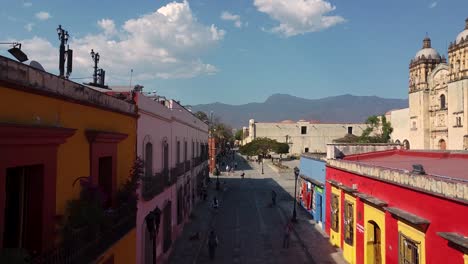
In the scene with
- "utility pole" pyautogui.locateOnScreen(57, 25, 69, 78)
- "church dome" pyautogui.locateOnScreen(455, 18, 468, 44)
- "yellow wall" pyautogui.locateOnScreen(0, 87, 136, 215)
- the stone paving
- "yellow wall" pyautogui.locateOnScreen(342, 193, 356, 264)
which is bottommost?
the stone paving

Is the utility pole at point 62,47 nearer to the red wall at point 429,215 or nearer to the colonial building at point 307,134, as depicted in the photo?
the red wall at point 429,215

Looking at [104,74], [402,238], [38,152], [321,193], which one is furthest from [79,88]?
[321,193]

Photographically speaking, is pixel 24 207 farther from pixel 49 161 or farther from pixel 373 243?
pixel 373 243

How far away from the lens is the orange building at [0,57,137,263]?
17.4 ft

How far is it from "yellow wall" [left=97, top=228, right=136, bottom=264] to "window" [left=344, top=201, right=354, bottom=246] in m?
7.78

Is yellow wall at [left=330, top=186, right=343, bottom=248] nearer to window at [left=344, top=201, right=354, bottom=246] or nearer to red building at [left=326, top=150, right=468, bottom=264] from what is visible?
red building at [left=326, top=150, right=468, bottom=264]

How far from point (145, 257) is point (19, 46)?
6.72 metres

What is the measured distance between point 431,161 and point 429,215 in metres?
5.51

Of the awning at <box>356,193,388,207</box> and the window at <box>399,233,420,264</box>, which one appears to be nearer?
the window at <box>399,233,420,264</box>

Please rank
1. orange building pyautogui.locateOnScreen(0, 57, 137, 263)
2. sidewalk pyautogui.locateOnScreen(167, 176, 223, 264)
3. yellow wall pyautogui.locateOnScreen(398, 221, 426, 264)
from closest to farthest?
orange building pyautogui.locateOnScreen(0, 57, 137, 263)
yellow wall pyautogui.locateOnScreen(398, 221, 426, 264)
sidewalk pyautogui.locateOnScreen(167, 176, 223, 264)

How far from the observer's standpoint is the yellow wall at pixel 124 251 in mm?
8489

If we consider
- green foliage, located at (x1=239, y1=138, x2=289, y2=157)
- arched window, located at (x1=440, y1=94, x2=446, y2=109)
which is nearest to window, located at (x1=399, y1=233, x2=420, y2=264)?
arched window, located at (x1=440, y1=94, x2=446, y2=109)

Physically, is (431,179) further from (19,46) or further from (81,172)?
(19,46)

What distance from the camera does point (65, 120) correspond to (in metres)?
6.78
